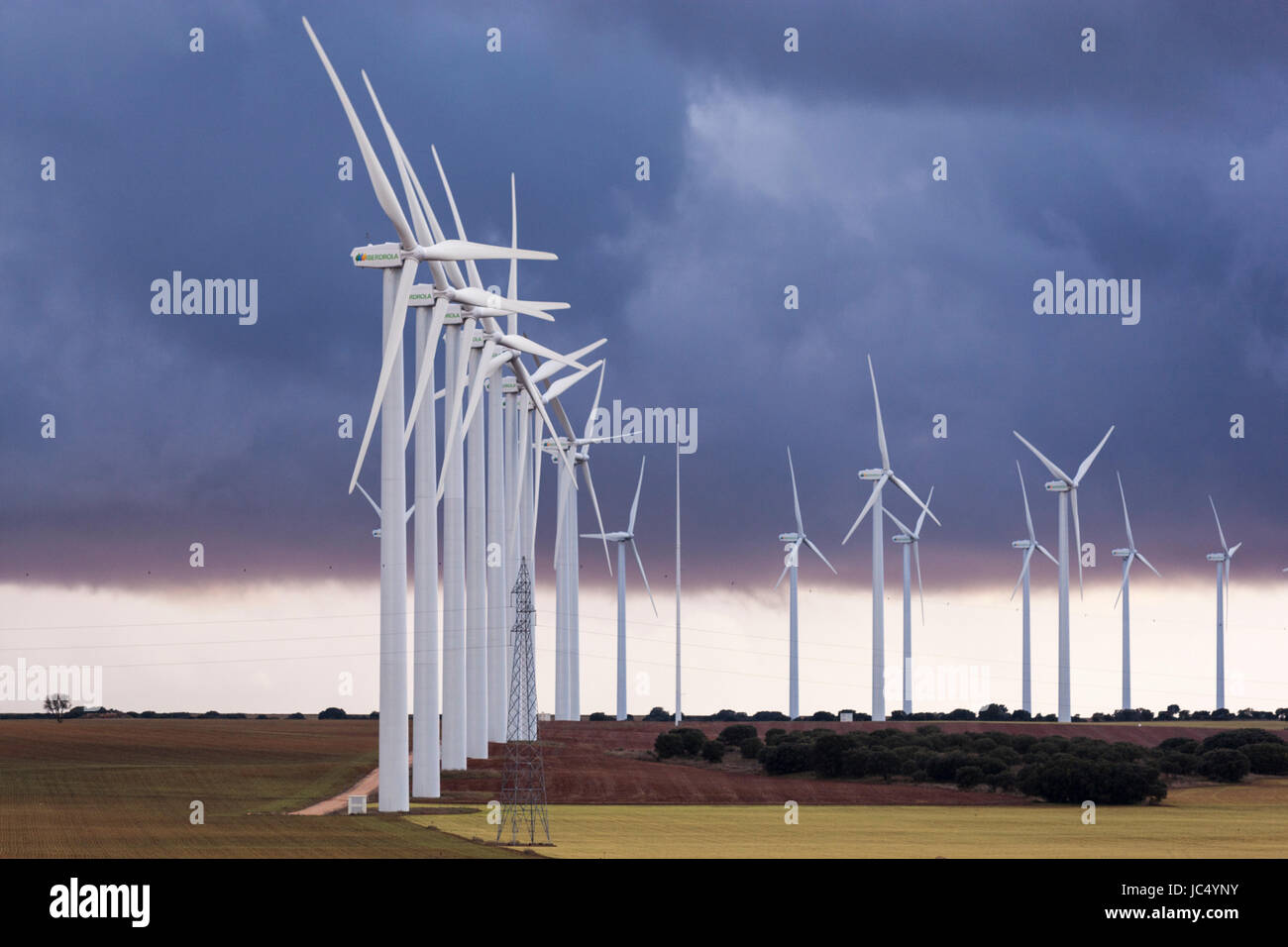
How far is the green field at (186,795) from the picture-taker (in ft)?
210

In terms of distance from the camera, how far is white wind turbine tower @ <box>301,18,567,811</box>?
7888 cm

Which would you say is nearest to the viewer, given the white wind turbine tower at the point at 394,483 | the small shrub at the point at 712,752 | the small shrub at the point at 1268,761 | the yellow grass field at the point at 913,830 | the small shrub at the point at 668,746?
the yellow grass field at the point at 913,830

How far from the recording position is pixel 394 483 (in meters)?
79.1

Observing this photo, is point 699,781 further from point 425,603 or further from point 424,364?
point 424,364

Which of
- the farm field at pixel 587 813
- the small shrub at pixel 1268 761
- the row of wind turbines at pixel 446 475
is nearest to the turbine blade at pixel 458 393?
the row of wind turbines at pixel 446 475

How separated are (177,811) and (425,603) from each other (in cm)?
1525

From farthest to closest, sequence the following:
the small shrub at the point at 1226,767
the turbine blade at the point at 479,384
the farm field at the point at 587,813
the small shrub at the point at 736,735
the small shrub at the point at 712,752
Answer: the small shrub at the point at 736,735, the small shrub at the point at 712,752, the small shrub at the point at 1226,767, the turbine blade at the point at 479,384, the farm field at the point at 587,813

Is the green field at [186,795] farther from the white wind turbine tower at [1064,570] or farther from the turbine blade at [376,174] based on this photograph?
the white wind turbine tower at [1064,570]

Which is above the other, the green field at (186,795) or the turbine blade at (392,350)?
the turbine blade at (392,350)

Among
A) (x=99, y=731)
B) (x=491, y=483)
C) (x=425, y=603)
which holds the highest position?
(x=491, y=483)

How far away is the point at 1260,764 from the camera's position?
12012cm

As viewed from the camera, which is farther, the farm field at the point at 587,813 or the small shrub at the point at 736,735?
Result: the small shrub at the point at 736,735

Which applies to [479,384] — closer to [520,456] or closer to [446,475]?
[446,475]
